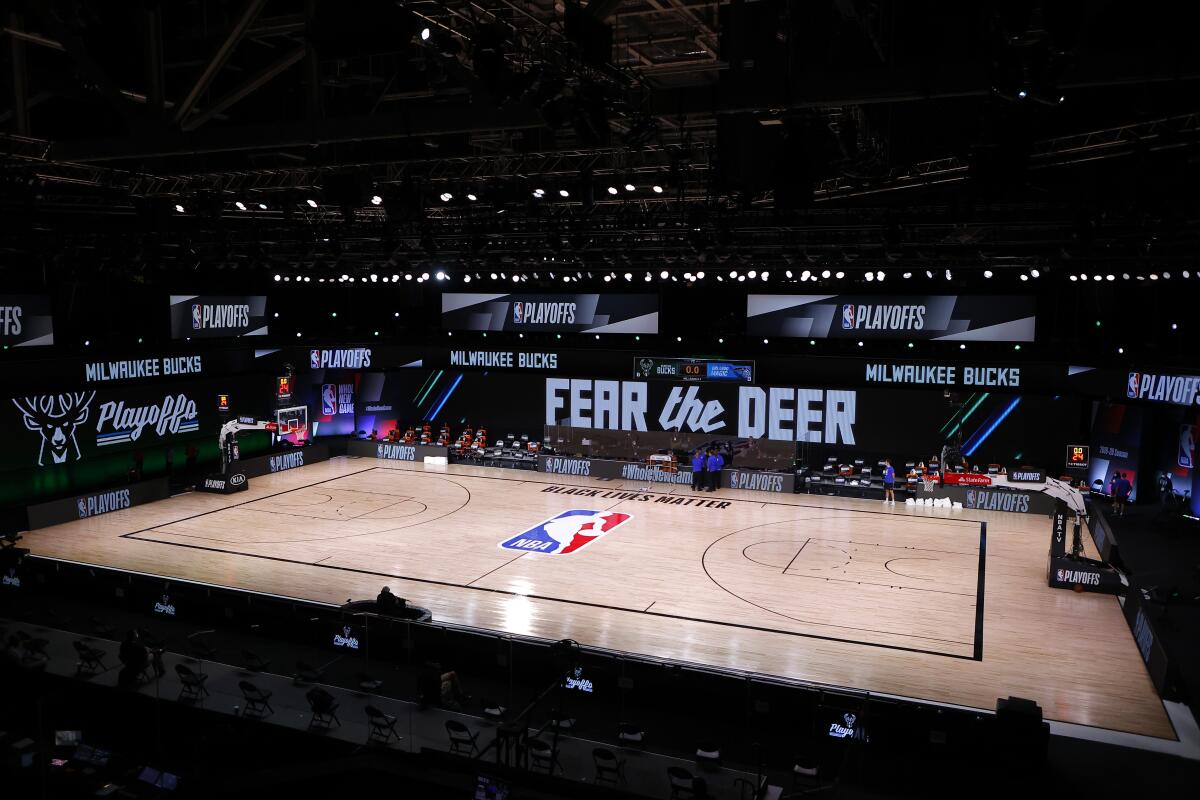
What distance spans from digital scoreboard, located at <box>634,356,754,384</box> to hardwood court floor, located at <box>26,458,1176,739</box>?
3.83 m

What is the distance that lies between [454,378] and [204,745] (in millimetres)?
23700

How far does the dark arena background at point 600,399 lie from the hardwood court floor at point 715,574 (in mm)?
144

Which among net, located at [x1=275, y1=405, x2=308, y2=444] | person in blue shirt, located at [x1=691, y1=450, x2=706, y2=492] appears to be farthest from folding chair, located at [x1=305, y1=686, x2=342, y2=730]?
net, located at [x1=275, y1=405, x2=308, y2=444]

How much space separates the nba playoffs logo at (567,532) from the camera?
21.0 m

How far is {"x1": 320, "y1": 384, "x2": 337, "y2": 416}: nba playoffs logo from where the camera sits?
33281 millimetres

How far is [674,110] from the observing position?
1255cm

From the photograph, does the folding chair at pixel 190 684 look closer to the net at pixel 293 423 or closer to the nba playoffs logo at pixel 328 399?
the net at pixel 293 423

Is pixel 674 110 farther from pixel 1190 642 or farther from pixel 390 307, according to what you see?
pixel 390 307

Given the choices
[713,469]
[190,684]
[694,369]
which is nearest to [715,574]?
[713,469]

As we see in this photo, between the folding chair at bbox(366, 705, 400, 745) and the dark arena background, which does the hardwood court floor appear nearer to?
the dark arena background

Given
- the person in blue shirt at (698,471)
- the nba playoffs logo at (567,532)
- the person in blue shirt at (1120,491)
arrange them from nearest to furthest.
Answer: the nba playoffs logo at (567,532)
the person in blue shirt at (1120,491)
the person in blue shirt at (698,471)

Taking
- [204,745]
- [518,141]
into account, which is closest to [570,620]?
[204,745]

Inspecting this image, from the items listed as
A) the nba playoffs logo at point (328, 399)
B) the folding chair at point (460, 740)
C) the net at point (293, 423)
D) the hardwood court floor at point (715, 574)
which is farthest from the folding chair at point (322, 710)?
the nba playoffs logo at point (328, 399)

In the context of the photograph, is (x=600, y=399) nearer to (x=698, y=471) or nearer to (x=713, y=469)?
(x=698, y=471)
